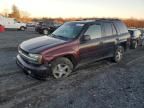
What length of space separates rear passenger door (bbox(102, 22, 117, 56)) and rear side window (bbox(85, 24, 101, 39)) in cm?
29

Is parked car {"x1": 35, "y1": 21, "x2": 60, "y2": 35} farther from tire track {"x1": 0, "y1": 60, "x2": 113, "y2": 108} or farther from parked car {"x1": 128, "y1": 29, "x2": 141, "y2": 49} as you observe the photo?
tire track {"x1": 0, "y1": 60, "x2": 113, "y2": 108}

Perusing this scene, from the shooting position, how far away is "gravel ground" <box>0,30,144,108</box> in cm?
474

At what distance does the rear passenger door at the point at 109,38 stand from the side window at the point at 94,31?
29cm

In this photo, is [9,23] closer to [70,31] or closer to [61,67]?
[70,31]

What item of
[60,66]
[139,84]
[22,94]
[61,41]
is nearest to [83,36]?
[61,41]

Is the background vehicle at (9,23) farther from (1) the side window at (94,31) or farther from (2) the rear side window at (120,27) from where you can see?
(1) the side window at (94,31)

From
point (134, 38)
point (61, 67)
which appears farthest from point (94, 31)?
point (134, 38)

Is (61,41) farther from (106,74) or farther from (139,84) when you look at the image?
(139,84)

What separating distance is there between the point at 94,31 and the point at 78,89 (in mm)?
2492

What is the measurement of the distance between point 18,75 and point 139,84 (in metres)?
3.85

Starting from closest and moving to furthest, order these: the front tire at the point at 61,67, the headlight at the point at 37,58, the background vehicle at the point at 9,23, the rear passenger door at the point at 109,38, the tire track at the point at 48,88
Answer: the tire track at the point at 48,88
the headlight at the point at 37,58
the front tire at the point at 61,67
the rear passenger door at the point at 109,38
the background vehicle at the point at 9,23

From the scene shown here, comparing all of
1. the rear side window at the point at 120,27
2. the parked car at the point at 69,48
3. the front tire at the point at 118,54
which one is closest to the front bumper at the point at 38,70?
the parked car at the point at 69,48

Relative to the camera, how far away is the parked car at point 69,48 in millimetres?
5973

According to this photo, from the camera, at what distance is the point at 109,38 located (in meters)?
7.88
